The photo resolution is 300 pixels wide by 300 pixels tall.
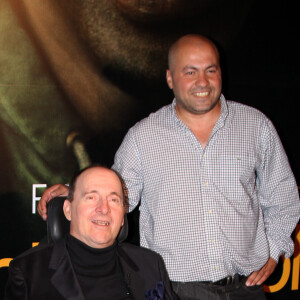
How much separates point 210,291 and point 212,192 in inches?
18.5

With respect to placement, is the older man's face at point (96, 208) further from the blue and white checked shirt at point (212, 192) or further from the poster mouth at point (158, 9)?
the poster mouth at point (158, 9)

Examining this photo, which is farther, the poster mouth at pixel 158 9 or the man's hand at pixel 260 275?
the poster mouth at pixel 158 9

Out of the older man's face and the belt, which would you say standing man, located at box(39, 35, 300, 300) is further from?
the older man's face

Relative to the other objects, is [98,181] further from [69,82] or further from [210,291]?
[69,82]

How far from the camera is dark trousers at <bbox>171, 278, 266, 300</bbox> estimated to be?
2.03 meters

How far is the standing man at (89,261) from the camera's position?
1670mm

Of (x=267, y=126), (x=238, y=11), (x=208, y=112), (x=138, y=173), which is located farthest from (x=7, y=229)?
(x=238, y=11)

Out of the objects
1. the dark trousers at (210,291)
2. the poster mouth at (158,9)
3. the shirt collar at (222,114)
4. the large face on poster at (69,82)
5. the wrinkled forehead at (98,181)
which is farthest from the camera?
the poster mouth at (158,9)

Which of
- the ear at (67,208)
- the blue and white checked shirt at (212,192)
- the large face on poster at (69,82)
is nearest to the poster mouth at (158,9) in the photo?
the large face on poster at (69,82)

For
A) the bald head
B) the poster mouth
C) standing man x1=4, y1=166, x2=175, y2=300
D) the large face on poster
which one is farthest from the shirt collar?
the poster mouth

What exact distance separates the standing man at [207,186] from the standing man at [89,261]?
0.82ft

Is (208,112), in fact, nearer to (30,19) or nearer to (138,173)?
(138,173)

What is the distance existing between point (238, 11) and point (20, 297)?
2.37 meters

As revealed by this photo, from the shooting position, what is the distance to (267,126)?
2244mm
